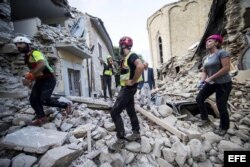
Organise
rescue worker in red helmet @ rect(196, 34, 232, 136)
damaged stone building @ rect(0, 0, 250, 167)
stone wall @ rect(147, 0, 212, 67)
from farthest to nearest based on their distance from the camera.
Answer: stone wall @ rect(147, 0, 212, 67) → rescue worker in red helmet @ rect(196, 34, 232, 136) → damaged stone building @ rect(0, 0, 250, 167)

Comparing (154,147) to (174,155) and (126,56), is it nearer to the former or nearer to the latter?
(174,155)

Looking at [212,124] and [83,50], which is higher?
[83,50]

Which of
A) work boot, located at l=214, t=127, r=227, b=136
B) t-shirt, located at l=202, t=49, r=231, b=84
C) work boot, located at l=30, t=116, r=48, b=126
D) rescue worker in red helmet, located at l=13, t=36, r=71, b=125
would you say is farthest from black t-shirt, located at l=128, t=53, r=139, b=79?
work boot, located at l=214, t=127, r=227, b=136

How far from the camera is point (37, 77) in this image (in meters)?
3.78

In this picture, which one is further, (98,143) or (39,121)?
(39,121)

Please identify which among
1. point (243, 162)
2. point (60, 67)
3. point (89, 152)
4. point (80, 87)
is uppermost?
point (60, 67)

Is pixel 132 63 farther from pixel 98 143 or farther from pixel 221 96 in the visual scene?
pixel 221 96

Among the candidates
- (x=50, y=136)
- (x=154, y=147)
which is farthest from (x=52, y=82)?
(x=154, y=147)

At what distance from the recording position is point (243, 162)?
2844 millimetres

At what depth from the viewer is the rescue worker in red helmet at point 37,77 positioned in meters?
3.64

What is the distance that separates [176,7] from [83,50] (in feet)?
59.3

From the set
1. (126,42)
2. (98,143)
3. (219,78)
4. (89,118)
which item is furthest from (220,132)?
(89,118)

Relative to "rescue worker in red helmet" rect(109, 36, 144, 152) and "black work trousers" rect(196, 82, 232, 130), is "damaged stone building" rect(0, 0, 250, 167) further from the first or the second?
"black work trousers" rect(196, 82, 232, 130)

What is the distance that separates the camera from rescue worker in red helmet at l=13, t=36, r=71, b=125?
364 cm
